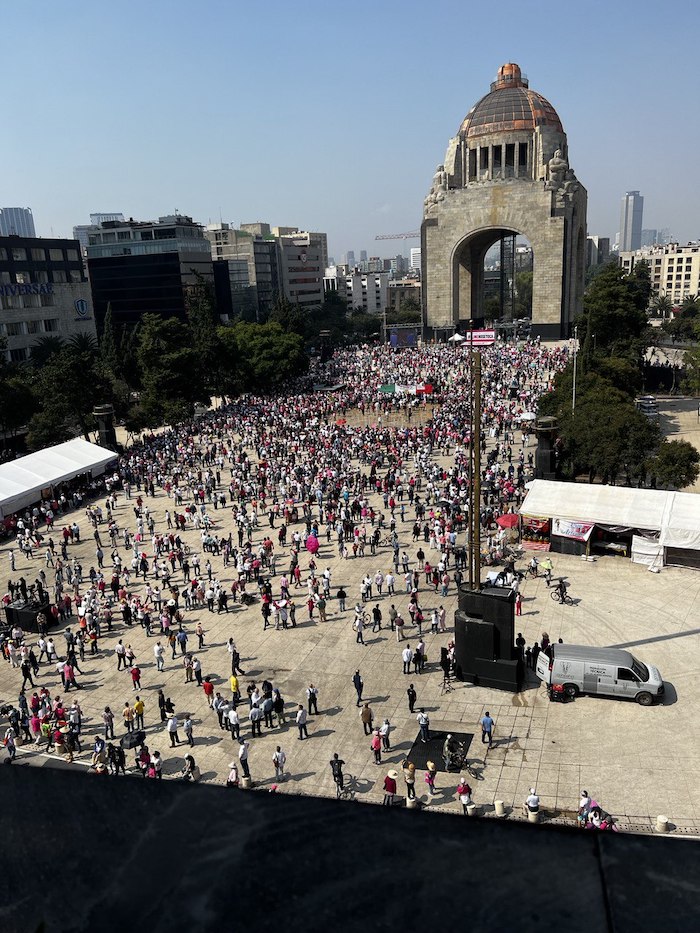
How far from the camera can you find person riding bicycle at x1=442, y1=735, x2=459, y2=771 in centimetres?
1482

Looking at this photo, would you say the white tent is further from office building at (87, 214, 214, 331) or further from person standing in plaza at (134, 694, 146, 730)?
office building at (87, 214, 214, 331)

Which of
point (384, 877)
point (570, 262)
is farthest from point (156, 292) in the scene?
point (384, 877)

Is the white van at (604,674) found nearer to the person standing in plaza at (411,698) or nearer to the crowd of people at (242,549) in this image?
the crowd of people at (242,549)

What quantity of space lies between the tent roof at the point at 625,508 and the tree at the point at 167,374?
31.9m

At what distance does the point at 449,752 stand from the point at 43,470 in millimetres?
29123

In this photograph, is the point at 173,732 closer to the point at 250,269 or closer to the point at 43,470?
the point at 43,470

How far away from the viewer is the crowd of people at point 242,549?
17297 mm

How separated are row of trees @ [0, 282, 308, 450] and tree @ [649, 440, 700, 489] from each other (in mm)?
33900

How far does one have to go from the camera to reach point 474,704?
1730 cm

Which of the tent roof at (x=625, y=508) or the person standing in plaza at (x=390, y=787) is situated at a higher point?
the tent roof at (x=625, y=508)

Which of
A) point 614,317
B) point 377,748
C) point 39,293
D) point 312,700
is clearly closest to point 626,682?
point 377,748

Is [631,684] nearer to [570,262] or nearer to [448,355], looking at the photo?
[448,355]

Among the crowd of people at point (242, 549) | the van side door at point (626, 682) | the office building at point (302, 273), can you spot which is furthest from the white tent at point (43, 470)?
the office building at point (302, 273)

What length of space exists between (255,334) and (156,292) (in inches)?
1726
